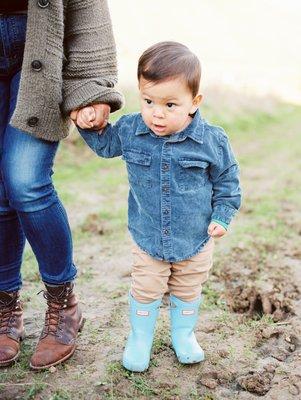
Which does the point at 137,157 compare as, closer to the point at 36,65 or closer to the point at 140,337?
the point at 36,65

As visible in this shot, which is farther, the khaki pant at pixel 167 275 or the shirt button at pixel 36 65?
the khaki pant at pixel 167 275

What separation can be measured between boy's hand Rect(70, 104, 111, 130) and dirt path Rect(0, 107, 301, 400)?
110 cm

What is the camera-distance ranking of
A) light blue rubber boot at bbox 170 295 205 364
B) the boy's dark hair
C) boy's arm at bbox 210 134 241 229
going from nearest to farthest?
1. the boy's dark hair
2. boy's arm at bbox 210 134 241 229
3. light blue rubber boot at bbox 170 295 205 364

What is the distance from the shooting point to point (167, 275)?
2.80 m

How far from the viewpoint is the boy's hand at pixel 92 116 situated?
2639mm

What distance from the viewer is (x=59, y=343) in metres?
2.87

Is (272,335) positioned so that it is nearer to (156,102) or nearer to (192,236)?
(192,236)

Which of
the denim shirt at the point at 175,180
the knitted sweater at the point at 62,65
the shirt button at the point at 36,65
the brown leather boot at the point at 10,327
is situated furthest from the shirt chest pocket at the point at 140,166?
the brown leather boot at the point at 10,327

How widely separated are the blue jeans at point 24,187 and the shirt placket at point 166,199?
0.44m

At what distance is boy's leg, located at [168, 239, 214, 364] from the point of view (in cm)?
281

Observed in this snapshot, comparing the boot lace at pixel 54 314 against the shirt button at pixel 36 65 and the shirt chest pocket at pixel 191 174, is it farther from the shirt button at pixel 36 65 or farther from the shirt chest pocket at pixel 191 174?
the shirt button at pixel 36 65

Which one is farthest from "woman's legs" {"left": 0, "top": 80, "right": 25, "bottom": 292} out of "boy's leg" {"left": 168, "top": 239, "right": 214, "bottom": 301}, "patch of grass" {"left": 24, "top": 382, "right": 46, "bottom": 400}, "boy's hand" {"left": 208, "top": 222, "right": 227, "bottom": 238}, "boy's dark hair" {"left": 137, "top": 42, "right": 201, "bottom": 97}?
"boy's hand" {"left": 208, "top": 222, "right": 227, "bottom": 238}

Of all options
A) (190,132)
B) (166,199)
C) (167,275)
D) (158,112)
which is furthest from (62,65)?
(167,275)

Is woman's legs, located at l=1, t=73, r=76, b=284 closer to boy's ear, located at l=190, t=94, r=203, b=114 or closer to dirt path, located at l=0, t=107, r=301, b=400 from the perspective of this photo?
dirt path, located at l=0, t=107, r=301, b=400
